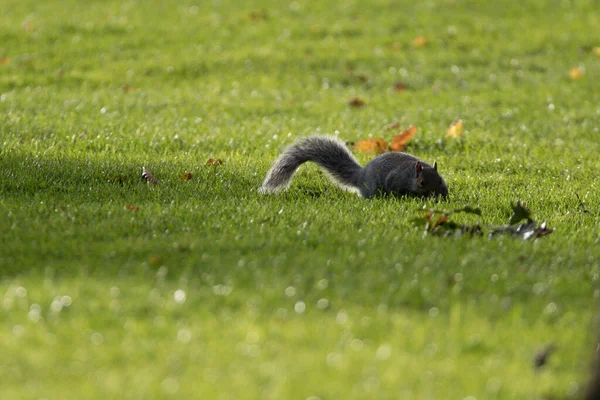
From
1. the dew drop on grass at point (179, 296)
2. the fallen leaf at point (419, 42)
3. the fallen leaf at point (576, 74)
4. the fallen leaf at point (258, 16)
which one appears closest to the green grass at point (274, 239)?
the dew drop on grass at point (179, 296)

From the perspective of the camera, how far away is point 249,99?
1147cm

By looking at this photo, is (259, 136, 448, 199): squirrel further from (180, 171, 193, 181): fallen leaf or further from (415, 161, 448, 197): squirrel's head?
(180, 171, 193, 181): fallen leaf

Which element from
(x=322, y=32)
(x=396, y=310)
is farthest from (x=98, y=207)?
(x=322, y=32)

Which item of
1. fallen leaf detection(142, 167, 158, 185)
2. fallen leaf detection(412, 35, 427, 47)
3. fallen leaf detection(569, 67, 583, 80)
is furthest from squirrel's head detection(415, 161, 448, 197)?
fallen leaf detection(412, 35, 427, 47)

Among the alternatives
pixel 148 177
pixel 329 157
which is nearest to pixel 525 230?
pixel 329 157

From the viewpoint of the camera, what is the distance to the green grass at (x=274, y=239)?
320 cm

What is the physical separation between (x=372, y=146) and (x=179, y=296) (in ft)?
16.6

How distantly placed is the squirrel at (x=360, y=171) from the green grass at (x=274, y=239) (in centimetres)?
19

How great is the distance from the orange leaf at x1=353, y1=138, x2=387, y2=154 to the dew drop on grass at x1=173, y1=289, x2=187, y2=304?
4.91m

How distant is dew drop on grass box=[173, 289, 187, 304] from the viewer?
12.5 ft

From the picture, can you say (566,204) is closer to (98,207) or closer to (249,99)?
(98,207)

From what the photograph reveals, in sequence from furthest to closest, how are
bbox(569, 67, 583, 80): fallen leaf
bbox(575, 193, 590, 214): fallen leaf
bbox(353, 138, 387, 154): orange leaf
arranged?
bbox(569, 67, 583, 80): fallen leaf
bbox(353, 138, 387, 154): orange leaf
bbox(575, 193, 590, 214): fallen leaf

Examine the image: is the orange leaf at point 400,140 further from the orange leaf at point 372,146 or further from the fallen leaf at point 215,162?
the fallen leaf at point 215,162

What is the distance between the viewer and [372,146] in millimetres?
8648
